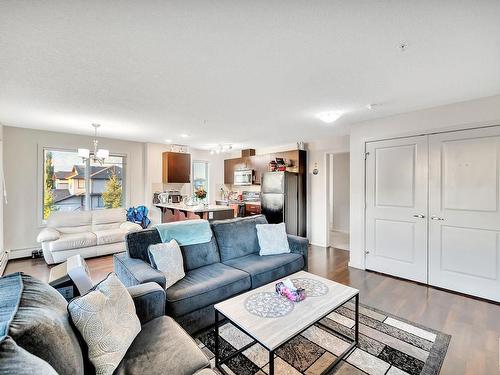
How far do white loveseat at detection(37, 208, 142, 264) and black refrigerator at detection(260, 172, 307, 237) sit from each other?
2951 mm

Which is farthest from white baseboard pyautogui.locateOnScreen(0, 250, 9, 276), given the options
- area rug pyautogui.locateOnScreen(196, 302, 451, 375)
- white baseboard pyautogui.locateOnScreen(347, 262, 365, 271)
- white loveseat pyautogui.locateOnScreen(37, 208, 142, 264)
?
white baseboard pyautogui.locateOnScreen(347, 262, 365, 271)

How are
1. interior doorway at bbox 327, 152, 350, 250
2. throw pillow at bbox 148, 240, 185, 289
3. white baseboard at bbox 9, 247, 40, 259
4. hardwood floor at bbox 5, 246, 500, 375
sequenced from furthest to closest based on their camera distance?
interior doorway at bbox 327, 152, 350, 250 → white baseboard at bbox 9, 247, 40, 259 → throw pillow at bbox 148, 240, 185, 289 → hardwood floor at bbox 5, 246, 500, 375

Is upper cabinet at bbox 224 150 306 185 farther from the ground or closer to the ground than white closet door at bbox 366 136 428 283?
farther from the ground

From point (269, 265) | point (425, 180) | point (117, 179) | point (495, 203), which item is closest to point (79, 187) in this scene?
point (117, 179)

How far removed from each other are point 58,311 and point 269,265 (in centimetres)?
206

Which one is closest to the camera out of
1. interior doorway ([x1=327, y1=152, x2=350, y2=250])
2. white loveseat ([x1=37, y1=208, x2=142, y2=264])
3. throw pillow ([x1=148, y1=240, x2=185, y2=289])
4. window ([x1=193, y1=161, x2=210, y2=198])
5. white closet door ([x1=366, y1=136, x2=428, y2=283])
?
throw pillow ([x1=148, y1=240, x2=185, y2=289])

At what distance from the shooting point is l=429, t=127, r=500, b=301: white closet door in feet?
9.43

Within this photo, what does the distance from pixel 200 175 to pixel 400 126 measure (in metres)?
5.40

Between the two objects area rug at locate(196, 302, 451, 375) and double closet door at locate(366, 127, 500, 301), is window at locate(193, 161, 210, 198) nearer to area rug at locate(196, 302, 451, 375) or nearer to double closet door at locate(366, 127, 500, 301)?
double closet door at locate(366, 127, 500, 301)

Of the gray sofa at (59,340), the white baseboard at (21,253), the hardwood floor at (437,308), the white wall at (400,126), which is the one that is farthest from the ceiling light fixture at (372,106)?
the white baseboard at (21,253)

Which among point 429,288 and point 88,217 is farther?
point 88,217

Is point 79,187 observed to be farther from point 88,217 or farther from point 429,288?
point 429,288

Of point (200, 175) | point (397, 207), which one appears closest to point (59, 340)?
point (397, 207)

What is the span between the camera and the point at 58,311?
3.97 ft
